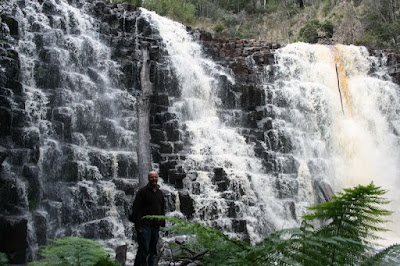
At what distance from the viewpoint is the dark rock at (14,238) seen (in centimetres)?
973

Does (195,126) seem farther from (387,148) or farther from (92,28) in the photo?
(387,148)

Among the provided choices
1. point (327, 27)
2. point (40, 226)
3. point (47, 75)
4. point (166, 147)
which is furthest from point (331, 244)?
point (327, 27)

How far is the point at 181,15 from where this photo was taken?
3625 cm

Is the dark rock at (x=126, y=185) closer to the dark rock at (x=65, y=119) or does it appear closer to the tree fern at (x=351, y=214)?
the dark rock at (x=65, y=119)

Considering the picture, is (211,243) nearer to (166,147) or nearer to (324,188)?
(166,147)

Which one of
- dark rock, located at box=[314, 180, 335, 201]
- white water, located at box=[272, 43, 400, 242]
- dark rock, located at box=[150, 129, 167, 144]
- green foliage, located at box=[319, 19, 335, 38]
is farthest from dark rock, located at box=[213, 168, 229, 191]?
green foliage, located at box=[319, 19, 335, 38]

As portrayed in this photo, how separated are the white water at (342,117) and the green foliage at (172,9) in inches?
624

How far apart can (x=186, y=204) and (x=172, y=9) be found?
84.3 feet

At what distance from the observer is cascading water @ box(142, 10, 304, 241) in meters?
13.7

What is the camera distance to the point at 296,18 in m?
39.0

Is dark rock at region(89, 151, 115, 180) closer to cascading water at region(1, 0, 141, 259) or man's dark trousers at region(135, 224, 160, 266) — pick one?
cascading water at region(1, 0, 141, 259)

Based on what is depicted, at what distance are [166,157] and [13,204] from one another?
5.93 metres

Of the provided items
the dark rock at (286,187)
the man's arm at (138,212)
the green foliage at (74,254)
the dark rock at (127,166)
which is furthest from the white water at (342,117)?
the green foliage at (74,254)

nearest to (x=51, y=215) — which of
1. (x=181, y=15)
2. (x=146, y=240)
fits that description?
(x=146, y=240)
